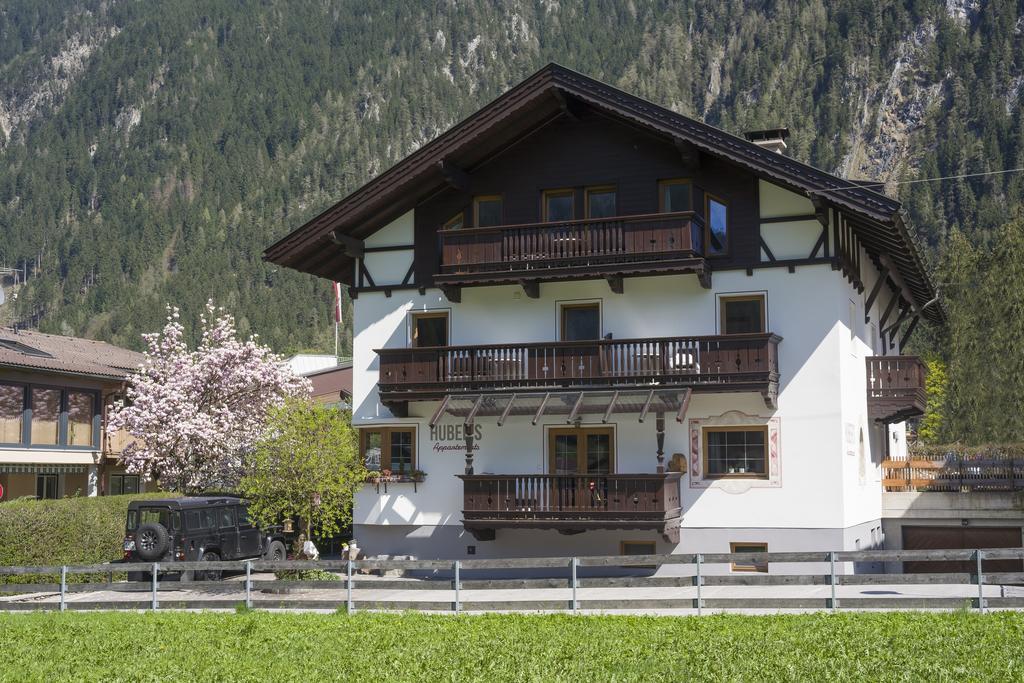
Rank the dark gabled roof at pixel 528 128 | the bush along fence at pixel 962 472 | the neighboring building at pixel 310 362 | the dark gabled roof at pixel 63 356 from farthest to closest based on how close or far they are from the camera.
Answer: the neighboring building at pixel 310 362
the dark gabled roof at pixel 63 356
the bush along fence at pixel 962 472
the dark gabled roof at pixel 528 128

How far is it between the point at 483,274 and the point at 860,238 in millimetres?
9816

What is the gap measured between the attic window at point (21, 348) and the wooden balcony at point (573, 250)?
2037 centimetres

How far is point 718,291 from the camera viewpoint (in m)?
29.0

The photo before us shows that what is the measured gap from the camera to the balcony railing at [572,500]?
27.5 metres

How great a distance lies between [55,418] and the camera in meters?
43.9

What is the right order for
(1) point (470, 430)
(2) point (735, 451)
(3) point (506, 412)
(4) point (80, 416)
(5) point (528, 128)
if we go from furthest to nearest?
(4) point (80, 416) < (5) point (528, 128) < (1) point (470, 430) < (2) point (735, 451) < (3) point (506, 412)

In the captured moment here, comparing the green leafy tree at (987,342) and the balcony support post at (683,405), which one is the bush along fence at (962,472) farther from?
the green leafy tree at (987,342)

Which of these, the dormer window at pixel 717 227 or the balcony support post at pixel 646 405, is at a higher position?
the dormer window at pixel 717 227

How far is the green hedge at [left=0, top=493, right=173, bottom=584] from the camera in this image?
29031 millimetres

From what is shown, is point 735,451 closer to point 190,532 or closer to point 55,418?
point 190,532

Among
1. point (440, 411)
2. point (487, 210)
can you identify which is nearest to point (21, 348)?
point (487, 210)

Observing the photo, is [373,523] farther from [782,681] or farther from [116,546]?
[782,681]

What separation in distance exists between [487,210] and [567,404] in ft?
20.1

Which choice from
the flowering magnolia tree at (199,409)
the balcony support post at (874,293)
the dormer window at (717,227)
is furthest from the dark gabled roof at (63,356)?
the balcony support post at (874,293)
